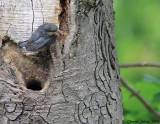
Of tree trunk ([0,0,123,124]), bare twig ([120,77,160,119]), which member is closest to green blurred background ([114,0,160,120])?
bare twig ([120,77,160,119])

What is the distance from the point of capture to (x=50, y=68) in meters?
2.34

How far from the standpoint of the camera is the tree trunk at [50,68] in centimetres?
231

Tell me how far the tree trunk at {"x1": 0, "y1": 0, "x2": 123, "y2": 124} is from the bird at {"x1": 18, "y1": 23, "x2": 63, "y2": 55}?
0.10ft

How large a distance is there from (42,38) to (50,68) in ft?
0.40

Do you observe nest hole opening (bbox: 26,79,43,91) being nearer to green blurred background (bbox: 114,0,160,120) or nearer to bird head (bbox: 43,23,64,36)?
bird head (bbox: 43,23,64,36)

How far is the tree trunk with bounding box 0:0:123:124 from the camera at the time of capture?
231 centimetres

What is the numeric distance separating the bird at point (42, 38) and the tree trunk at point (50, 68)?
0.03 m

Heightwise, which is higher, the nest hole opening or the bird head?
the bird head

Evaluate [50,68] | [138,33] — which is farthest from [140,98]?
[138,33]

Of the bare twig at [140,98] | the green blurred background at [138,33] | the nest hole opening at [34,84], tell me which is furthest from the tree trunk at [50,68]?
the green blurred background at [138,33]

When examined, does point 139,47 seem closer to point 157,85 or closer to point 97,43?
point 157,85

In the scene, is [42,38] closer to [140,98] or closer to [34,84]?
[34,84]

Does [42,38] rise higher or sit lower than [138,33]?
higher

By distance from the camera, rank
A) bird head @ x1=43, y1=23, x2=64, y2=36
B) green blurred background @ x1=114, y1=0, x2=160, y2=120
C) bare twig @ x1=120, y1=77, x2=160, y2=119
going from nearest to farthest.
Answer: bird head @ x1=43, y1=23, x2=64, y2=36 → bare twig @ x1=120, y1=77, x2=160, y2=119 → green blurred background @ x1=114, y1=0, x2=160, y2=120
